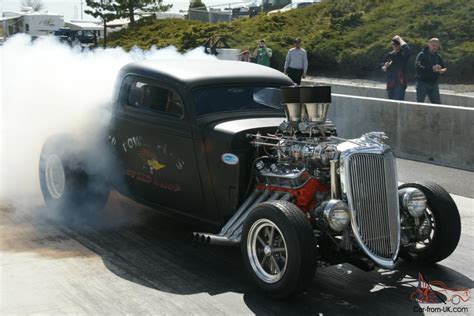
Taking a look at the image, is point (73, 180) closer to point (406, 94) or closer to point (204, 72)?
point (204, 72)

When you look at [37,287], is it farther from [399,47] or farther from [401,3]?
[401,3]

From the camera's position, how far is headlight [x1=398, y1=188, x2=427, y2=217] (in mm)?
5621

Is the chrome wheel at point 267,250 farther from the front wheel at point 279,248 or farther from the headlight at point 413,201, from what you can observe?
the headlight at point 413,201

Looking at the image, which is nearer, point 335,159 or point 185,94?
point 335,159

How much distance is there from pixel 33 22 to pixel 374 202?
46.7 meters

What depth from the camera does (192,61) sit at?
7.20 meters

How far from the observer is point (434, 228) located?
5.89m

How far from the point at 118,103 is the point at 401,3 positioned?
68.6 ft

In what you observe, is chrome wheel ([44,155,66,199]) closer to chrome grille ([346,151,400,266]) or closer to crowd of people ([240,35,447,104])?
chrome grille ([346,151,400,266])

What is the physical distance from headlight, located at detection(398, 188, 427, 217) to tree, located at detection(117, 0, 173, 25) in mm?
37547

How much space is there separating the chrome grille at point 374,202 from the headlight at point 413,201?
10.2 inches

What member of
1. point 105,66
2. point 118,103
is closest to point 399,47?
point 105,66

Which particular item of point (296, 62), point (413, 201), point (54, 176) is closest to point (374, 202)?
point (413, 201)

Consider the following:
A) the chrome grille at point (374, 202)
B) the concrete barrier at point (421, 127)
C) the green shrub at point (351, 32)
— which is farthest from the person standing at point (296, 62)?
the chrome grille at point (374, 202)
